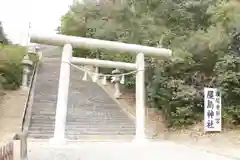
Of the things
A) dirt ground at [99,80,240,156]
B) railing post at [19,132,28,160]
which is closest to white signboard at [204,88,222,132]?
dirt ground at [99,80,240,156]

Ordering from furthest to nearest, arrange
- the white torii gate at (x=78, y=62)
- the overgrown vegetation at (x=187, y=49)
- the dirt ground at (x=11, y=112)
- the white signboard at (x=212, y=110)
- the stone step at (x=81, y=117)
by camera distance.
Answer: the stone step at (x=81, y=117)
the overgrown vegetation at (x=187, y=49)
the white signboard at (x=212, y=110)
the dirt ground at (x=11, y=112)
the white torii gate at (x=78, y=62)

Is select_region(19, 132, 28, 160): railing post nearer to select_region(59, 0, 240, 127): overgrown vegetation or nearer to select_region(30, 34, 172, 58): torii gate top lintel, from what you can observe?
select_region(30, 34, 172, 58): torii gate top lintel

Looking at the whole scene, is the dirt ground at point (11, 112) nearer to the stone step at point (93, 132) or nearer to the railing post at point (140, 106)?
the stone step at point (93, 132)

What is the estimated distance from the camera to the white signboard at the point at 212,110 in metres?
13.0

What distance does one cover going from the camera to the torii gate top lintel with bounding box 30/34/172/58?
40.0 feet

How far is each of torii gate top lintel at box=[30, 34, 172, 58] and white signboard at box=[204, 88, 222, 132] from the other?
2.24m

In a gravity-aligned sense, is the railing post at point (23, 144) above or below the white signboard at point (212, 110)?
below

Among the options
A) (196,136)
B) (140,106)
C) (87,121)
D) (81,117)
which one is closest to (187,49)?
(140,106)

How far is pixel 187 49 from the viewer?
50.8 ft

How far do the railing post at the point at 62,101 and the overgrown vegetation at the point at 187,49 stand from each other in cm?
300

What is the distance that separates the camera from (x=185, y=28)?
1753 centimetres

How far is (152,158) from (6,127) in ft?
21.8

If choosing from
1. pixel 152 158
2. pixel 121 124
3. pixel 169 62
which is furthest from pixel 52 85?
pixel 152 158

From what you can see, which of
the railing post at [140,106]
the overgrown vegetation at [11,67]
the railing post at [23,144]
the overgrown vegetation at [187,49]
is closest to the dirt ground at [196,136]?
the overgrown vegetation at [187,49]
